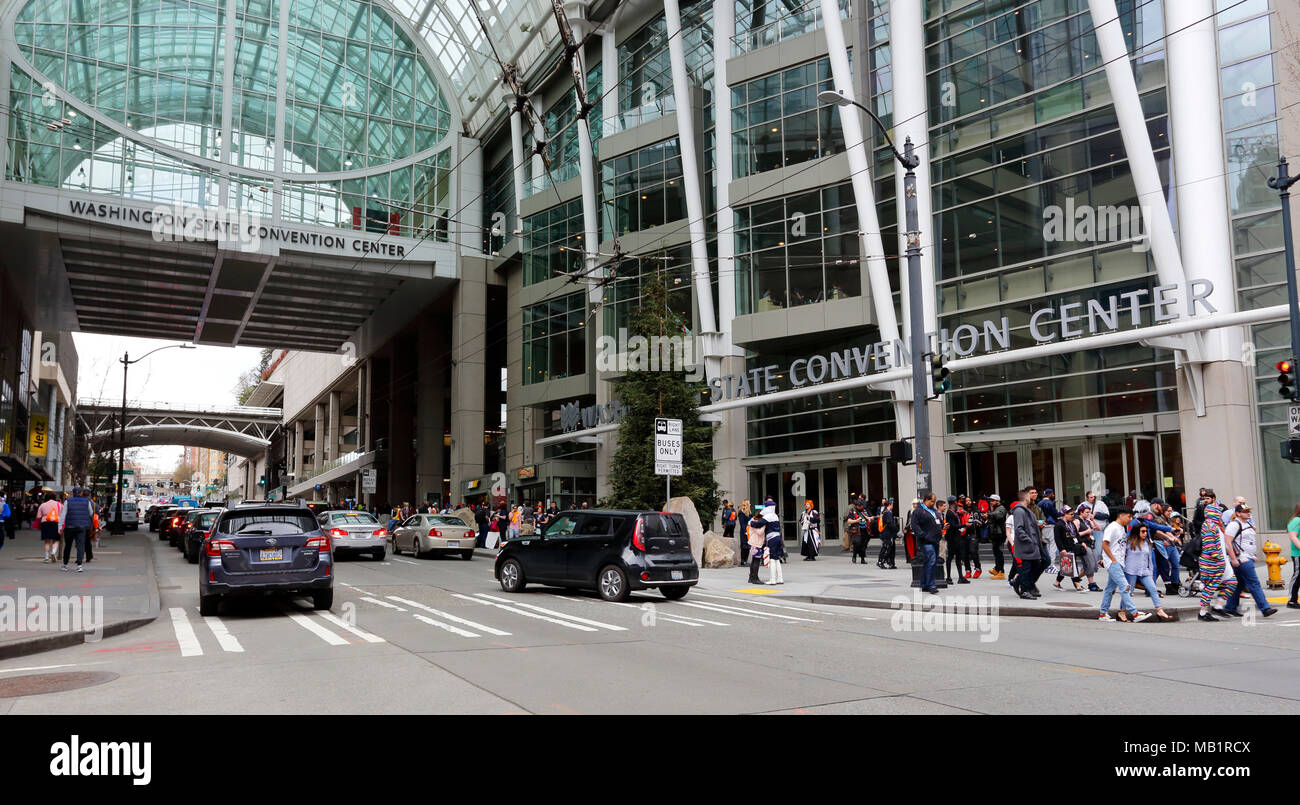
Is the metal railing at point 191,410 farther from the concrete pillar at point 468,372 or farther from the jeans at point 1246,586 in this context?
the jeans at point 1246,586

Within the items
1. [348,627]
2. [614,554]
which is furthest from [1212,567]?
[348,627]

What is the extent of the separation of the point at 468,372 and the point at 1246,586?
143 feet

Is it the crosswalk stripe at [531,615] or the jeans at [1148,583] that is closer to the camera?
the crosswalk stripe at [531,615]

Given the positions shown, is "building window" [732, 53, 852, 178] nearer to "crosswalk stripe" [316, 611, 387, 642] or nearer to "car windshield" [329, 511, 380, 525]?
"car windshield" [329, 511, 380, 525]

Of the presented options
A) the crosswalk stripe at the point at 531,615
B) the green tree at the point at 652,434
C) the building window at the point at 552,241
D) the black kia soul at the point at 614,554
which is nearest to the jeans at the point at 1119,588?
the black kia soul at the point at 614,554

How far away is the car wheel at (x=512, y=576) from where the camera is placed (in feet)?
58.3

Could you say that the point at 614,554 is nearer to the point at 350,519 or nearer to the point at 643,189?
the point at 350,519

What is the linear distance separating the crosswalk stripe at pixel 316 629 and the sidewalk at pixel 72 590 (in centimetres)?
197

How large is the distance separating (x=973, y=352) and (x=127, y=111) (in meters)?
38.2

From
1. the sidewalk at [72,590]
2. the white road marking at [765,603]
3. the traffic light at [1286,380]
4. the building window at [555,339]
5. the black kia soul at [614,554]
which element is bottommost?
the white road marking at [765,603]

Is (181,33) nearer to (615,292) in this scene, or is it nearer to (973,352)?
(615,292)

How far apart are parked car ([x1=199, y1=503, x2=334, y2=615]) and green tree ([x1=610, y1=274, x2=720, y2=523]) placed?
51.4 ft

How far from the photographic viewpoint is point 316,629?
1238 centimetres
